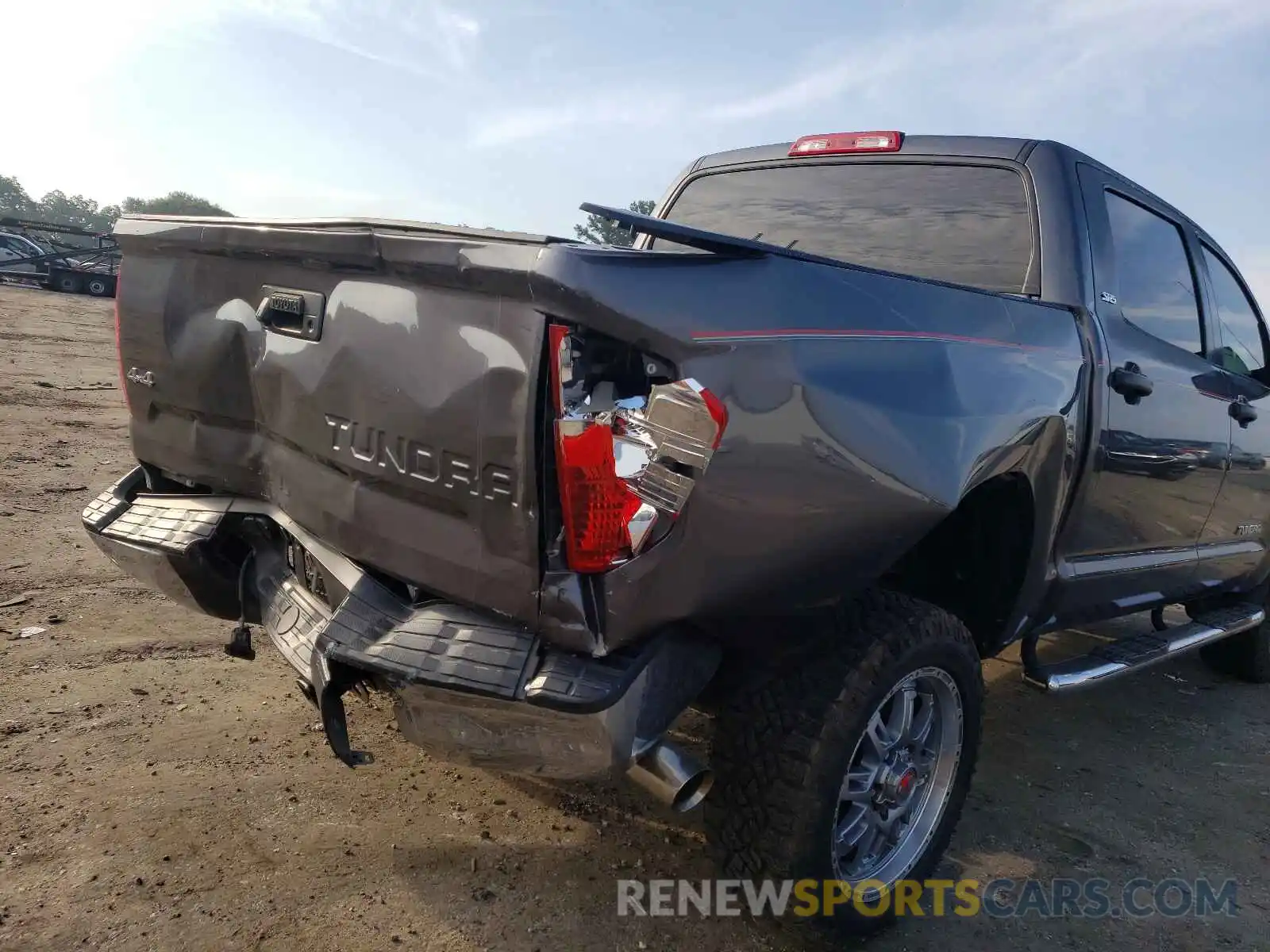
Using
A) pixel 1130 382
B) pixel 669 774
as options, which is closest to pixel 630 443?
pixel 669 774

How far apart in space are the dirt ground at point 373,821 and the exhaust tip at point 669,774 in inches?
15.9

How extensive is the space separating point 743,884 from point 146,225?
8.09 feet

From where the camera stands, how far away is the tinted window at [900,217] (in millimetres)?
3271

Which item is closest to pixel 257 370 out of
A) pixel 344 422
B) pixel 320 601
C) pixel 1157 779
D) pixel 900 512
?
pixel 344 422

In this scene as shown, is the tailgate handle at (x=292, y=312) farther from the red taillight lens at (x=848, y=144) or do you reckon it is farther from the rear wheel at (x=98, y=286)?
the rear wheel at (x=98, y=286)

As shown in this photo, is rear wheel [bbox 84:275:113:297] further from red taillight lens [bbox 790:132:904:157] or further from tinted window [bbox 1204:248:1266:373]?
tinted window [bbox 1204:248:1266:373]

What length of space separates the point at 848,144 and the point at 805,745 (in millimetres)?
2613

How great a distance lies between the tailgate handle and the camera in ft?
7.32

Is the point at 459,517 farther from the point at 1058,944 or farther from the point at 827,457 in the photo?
the point at 1058,944

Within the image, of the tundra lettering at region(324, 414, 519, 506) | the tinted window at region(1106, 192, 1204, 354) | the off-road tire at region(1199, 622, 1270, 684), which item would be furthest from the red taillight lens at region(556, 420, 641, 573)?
Result: the off-road tire at region(1199, 622, 1270, 684)

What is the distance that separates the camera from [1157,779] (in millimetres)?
3725

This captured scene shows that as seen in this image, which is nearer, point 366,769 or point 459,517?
Answer: point 459,517

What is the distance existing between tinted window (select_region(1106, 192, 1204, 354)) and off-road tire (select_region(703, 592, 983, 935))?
184 centimetres

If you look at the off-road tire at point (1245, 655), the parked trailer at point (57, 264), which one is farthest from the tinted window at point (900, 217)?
the parked trailer at point (57, 264)
